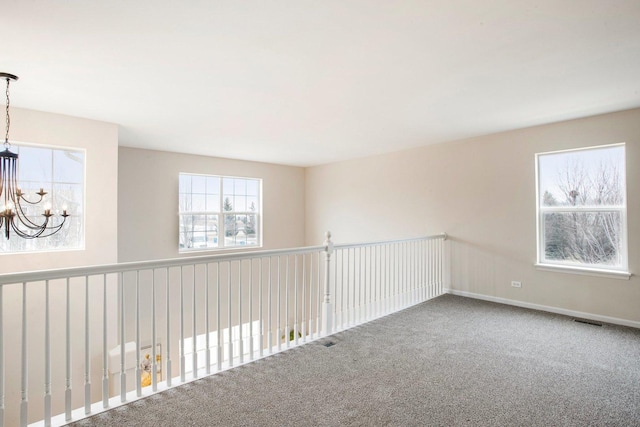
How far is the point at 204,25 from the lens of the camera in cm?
200

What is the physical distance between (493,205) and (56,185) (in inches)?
220

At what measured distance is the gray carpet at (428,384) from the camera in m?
2.01

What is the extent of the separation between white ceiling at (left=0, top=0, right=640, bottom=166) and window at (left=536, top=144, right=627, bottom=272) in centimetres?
57

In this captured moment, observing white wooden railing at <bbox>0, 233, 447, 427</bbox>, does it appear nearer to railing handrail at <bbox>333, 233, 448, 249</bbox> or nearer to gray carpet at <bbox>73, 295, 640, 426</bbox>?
railing handrail at <bbox>333, 233, 448, 249</bbox>

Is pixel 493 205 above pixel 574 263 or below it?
above

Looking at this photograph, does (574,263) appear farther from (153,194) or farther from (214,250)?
(153,194)

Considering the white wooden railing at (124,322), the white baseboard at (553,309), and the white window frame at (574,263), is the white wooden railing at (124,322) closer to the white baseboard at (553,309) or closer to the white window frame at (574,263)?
the white baseboard at (553,309)

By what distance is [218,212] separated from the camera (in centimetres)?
651

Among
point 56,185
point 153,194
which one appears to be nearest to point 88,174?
point 56,185

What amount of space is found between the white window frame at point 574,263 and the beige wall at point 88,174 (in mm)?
5305

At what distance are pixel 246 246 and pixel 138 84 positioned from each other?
4.38 metres

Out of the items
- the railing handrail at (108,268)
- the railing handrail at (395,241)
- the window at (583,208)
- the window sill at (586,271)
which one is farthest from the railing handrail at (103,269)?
the window at (583,208)

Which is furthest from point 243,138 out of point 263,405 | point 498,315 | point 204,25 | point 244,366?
point 498,315

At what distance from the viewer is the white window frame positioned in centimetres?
361
